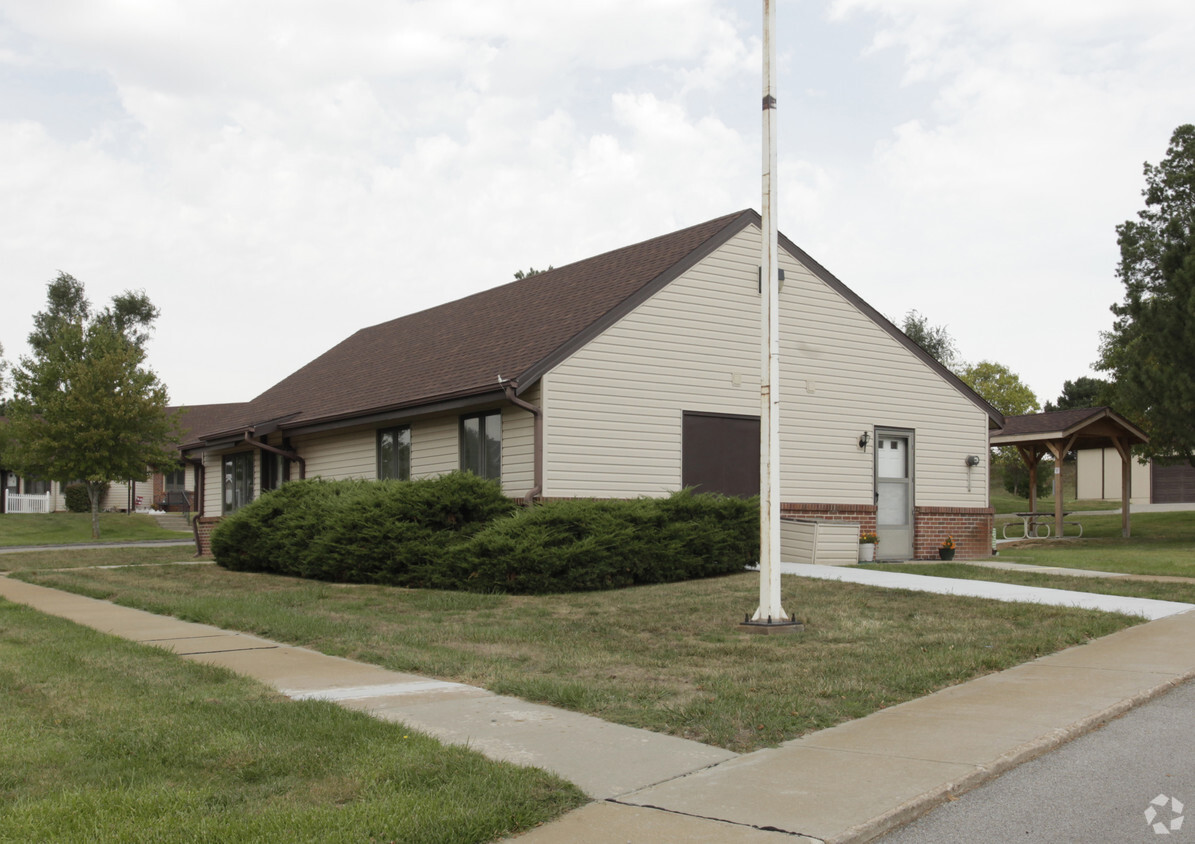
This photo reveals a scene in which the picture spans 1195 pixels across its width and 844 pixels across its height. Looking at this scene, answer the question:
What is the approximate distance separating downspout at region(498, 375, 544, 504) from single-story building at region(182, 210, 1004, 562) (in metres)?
0.04

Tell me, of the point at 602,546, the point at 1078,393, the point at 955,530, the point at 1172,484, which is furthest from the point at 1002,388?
the point at 602,546

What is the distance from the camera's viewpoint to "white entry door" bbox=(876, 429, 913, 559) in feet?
67.6

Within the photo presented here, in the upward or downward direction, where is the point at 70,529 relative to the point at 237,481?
downward

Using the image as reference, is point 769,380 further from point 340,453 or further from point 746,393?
point 340,453

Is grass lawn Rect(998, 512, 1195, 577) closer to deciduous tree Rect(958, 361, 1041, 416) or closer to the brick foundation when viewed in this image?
the brick foundation

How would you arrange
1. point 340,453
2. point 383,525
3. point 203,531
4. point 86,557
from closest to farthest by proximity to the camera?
point 383,525, point 340,453, point 86,557, point 203,531

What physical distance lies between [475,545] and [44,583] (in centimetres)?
741

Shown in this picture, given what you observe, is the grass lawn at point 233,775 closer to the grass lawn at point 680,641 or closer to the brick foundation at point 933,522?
the grass lawn at point 680,641

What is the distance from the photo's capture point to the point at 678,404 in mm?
18094

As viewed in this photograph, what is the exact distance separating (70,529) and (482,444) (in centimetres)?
2687

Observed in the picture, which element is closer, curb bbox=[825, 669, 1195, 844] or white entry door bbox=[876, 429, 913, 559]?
curb bbox=[825, 669, 1195, 844]

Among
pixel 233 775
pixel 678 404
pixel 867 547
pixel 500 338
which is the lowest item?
pixel 867 547

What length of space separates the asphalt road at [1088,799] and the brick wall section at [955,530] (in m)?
14.6

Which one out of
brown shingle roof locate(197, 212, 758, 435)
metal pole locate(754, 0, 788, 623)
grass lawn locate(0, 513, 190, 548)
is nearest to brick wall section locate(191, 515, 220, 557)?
brown shingle roof locate(197, 212, 758, 435)
